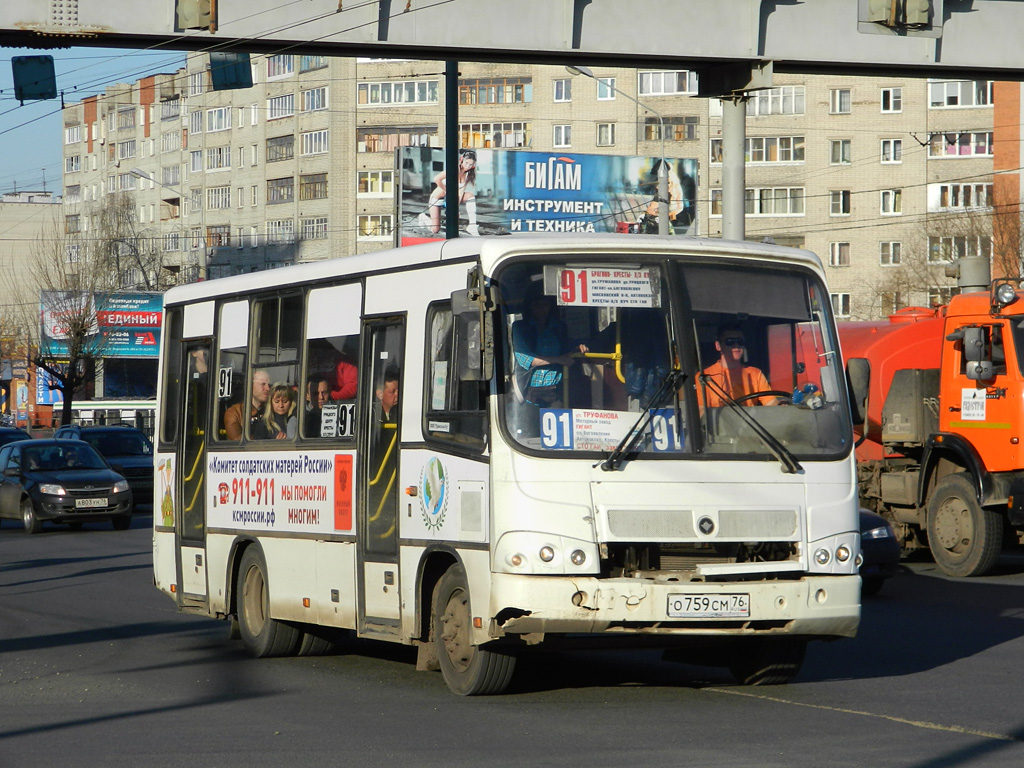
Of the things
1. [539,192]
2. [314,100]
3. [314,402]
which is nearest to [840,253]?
[539,192]

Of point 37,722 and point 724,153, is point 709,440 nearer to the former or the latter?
point 37,722

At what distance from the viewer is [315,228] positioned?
307 ft

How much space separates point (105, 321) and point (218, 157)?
101ft

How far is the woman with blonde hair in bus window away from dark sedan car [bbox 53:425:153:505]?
22309 millimetres

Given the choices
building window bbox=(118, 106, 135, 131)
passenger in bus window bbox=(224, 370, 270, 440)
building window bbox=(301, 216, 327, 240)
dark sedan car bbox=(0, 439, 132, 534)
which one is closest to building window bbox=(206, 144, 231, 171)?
building window bbox=(301, 216, 327, 240)

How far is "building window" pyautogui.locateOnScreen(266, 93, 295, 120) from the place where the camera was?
9500cm

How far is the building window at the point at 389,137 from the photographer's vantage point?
8938 cm

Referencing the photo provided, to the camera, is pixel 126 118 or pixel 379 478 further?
pixel 126 118

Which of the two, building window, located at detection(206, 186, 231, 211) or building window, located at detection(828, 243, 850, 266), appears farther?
building window, located at detection(206, 186, 231, 211)

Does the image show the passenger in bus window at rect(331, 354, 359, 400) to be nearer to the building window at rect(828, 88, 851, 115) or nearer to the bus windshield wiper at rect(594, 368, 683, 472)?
the bus windshield wiper at rect(594, 368, 683, 472)

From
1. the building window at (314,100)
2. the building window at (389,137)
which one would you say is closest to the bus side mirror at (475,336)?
the building window at (389,137)

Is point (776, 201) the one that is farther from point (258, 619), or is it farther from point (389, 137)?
point (258, 619)

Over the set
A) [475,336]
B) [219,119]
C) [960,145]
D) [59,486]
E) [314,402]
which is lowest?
[59,486]

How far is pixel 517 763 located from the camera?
25.2 feet
